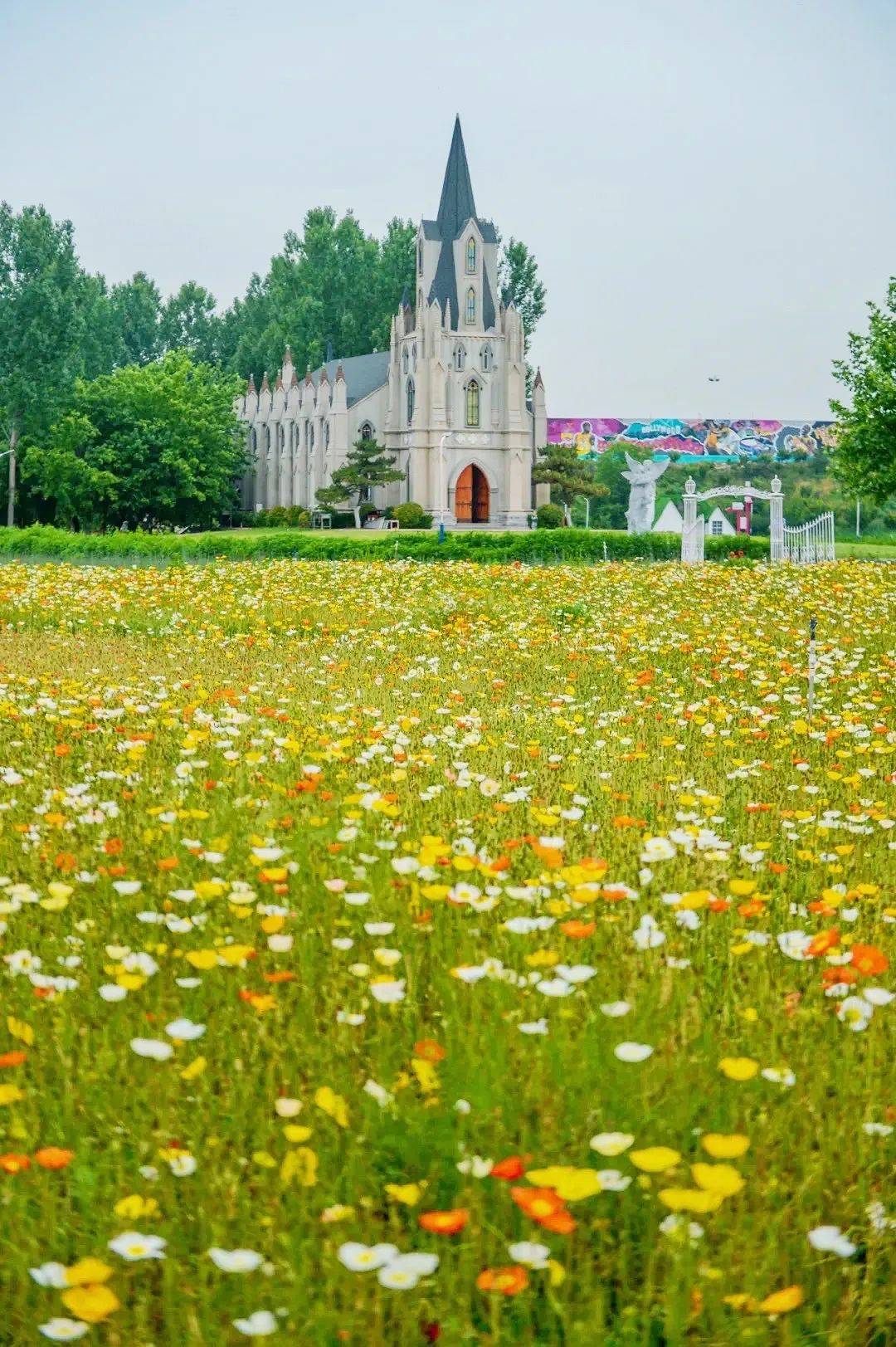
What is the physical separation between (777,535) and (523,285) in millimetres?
62201

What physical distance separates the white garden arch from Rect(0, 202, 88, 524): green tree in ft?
143

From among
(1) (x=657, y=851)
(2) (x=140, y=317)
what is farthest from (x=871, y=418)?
(2) (x=140, y=317)

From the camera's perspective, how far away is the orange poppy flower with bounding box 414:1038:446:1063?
10.7ft

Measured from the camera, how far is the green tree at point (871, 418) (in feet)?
136

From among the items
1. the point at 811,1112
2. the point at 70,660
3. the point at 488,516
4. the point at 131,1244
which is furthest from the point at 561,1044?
the point at 488,516

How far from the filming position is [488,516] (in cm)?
9325

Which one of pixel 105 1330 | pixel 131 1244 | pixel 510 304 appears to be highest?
pixel 510 304

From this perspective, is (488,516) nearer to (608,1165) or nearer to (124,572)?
(124,572)

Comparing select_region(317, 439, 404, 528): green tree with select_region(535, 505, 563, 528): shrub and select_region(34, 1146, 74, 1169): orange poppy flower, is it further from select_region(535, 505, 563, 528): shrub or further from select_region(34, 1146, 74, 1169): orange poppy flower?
select_region(34, 1146, 74, 1169): orange poppy flower

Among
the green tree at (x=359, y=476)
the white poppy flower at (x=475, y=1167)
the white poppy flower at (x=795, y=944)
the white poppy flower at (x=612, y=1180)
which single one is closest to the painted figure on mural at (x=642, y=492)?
the white poppy flower at (x=795, y=944)

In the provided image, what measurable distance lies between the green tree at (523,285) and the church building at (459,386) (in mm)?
1176

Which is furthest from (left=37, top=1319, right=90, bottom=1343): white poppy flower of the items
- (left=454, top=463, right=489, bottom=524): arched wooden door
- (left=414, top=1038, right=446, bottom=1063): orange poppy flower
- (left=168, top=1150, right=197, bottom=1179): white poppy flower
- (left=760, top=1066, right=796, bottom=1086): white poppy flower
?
(left=454, top=463, right=489, bottom=524): arched wooden door

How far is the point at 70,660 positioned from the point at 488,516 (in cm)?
8136

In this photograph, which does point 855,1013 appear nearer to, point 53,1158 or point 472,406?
point 53,1158
